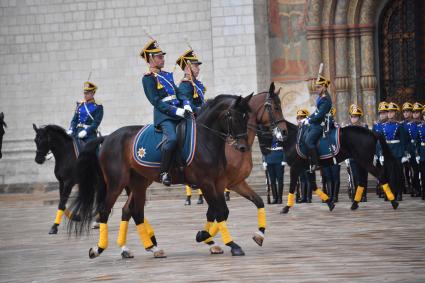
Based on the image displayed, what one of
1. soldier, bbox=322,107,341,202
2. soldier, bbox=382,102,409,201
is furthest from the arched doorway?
soldier, bbox=322,107,341,202

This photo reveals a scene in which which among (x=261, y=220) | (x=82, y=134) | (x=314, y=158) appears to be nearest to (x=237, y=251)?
(x=261, y=220)

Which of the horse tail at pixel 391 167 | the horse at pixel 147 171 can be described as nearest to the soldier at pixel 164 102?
the horse at pixel 147 171

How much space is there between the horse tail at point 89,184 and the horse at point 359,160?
19.9ft

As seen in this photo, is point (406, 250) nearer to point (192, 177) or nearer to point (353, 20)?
point (192, 177)

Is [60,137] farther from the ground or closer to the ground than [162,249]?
farther from the ground

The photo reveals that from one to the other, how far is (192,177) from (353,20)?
15.0m

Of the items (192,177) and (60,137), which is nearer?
(192,177)

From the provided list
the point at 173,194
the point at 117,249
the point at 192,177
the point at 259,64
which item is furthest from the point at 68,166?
the point at 259,64

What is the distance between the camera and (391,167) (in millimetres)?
19766

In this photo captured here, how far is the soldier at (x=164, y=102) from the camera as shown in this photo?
13.4 meters

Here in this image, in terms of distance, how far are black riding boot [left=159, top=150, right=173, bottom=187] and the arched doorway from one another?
601 inches

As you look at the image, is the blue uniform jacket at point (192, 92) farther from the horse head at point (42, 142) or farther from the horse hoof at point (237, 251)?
the horse head at point (42, 142)

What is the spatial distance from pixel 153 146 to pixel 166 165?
1.18 feet

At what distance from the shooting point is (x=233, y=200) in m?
24.3
